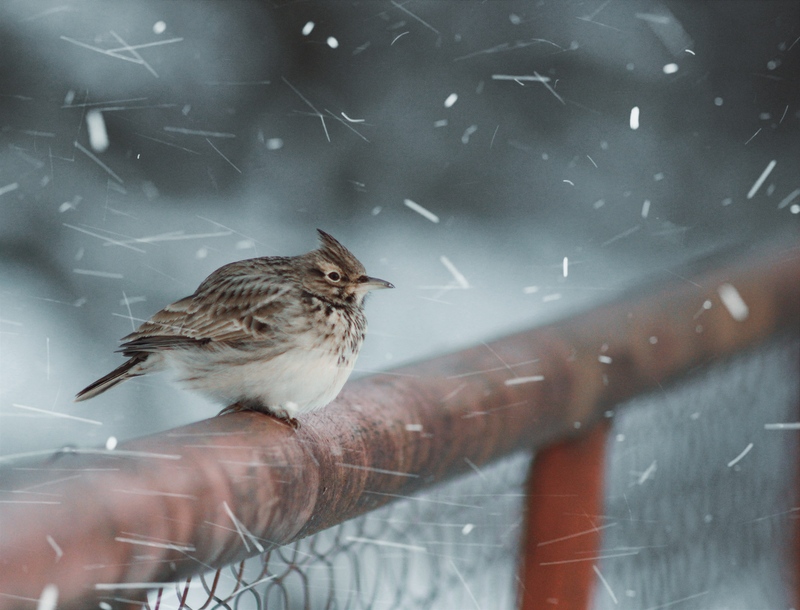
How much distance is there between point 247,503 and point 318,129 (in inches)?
137

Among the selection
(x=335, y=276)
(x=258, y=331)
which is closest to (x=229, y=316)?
(x=258, y=331)

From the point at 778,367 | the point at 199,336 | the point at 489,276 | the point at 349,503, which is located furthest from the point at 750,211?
the point at 349,503

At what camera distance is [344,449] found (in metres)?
1.12

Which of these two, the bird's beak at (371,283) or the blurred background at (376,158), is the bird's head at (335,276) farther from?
the blurred background at (376,158)

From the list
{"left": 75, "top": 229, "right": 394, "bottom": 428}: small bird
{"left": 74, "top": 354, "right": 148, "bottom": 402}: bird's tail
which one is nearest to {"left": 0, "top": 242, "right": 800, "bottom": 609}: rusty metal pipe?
{"left": 75, "top": 229, "right": 394, "bottom": 428}: small bird

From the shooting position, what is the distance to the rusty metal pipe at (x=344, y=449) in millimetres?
708

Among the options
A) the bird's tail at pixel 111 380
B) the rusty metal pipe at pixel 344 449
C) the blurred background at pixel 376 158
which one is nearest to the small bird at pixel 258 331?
the bird's tail at pixel 111 380

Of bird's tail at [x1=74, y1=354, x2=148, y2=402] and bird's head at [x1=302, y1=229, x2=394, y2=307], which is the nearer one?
bird's tail at [x1=74, y1=354, x2=148, y2=402]

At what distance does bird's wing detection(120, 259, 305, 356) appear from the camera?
1.59 m

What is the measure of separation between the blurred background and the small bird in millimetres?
1278

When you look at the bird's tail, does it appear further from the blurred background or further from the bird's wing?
the blurred background

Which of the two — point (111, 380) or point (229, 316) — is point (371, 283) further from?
point (111, 380)

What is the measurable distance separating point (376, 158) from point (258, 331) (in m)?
2.79

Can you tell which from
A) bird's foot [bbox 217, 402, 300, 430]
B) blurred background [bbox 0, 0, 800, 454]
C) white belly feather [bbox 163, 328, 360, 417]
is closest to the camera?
bird's foot [bbox 217, 402, 300, 430]
